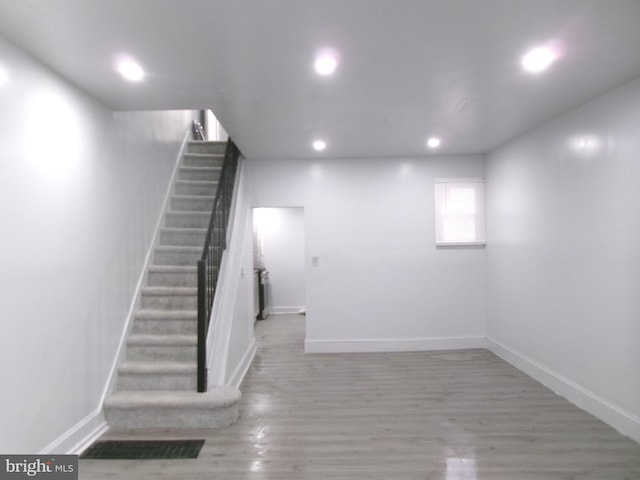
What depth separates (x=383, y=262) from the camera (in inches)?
204

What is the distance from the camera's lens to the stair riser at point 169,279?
13.2 feet

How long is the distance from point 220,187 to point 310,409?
7.54 ft

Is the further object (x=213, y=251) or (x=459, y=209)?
(x=459, y=209)

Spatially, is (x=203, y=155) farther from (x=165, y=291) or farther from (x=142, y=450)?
(x=142, y=450)

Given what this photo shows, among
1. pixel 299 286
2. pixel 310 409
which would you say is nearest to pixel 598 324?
pixel 310 409

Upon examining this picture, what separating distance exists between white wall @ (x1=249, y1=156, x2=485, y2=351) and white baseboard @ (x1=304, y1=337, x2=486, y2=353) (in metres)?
0.01

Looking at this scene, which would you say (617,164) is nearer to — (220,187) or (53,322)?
(220,187)

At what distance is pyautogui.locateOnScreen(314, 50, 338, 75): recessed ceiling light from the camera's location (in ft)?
7.57

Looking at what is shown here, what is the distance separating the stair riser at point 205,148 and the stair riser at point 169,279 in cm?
226

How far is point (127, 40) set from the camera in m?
2.12

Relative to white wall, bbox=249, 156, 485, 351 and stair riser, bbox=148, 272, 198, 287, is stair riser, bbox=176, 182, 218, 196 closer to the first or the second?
white wall, bbox=249, 156, 485, 351

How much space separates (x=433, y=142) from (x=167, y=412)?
3896 mm

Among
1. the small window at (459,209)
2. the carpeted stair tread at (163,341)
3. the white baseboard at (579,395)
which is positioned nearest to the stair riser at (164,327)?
the carpeted stair tread at (163,341)

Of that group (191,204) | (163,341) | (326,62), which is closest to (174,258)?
(191,204)
